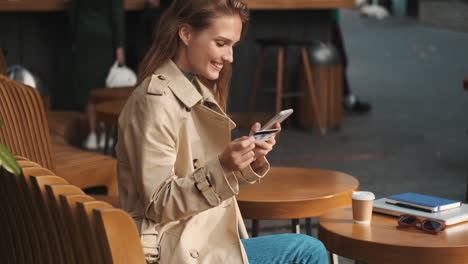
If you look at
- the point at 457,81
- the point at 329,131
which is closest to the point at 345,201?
the point at 329,131

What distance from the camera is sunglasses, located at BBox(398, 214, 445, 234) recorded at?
8.87ft

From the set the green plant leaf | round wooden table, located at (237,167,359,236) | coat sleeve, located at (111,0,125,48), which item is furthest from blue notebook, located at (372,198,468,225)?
coat sleeve, located at (111,0,125,48)

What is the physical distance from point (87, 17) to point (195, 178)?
5.37 meters

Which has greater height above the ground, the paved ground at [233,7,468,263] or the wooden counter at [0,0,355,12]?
the wooden counter at [0,0,355,12]

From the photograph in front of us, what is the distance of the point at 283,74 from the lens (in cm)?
861

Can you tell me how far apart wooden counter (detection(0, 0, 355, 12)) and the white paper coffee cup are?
5328 millimetres

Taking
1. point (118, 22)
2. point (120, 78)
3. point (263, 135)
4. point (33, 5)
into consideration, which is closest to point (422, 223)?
point (263, 135)

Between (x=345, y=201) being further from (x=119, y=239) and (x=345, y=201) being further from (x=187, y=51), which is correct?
(x=119, y=239)

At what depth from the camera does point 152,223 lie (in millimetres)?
2256

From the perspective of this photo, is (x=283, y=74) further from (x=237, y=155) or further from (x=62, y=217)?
(x=62, y=217)

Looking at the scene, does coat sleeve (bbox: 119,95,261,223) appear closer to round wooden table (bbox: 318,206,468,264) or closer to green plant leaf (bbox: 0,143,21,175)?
round wooden table (bbox: 318,206,468,264)

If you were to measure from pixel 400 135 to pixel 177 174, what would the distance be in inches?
234

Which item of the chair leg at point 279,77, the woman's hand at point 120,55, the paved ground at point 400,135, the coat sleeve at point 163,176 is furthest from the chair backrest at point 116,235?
the chair leg at point 279,77

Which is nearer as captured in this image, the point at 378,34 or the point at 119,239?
the point at 119,239
